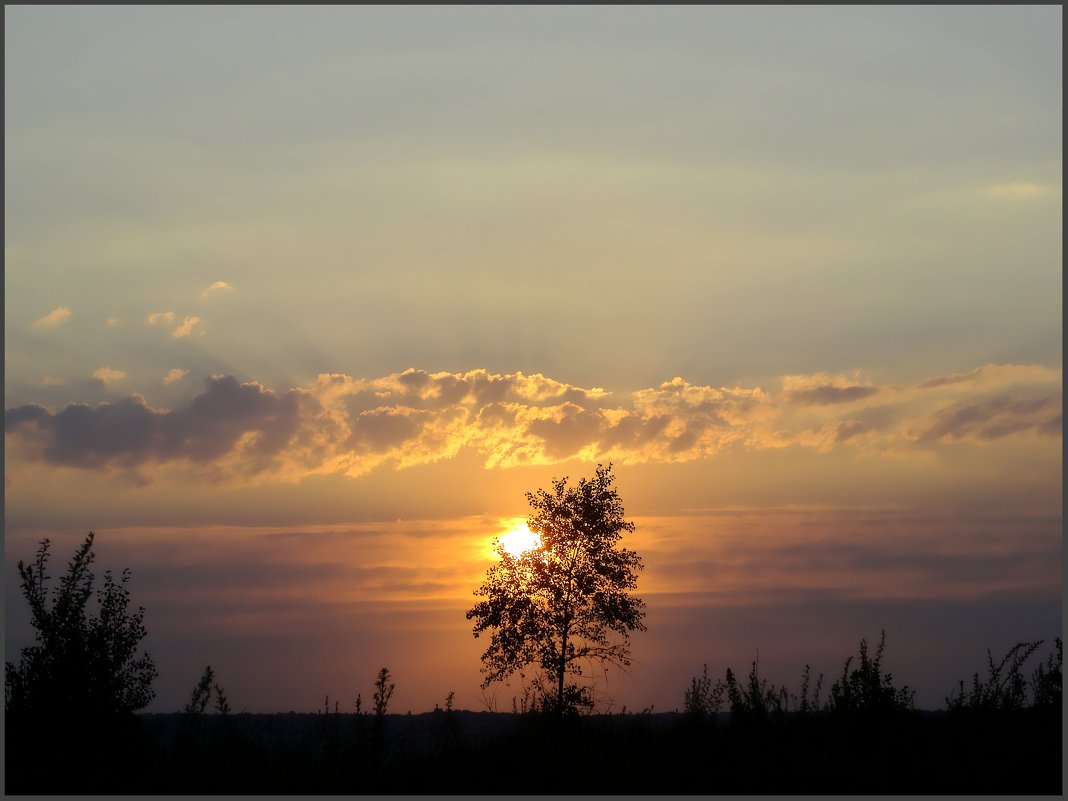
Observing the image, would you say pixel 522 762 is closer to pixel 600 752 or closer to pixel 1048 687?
pixel 600 752

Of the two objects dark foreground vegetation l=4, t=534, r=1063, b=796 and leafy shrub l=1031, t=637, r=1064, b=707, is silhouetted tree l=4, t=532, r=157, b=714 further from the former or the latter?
leafy shrub l=1031, t=637, r=1064, b=707

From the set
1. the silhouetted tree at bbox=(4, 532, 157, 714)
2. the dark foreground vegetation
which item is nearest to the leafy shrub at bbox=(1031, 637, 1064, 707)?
the dark foreground vegetation

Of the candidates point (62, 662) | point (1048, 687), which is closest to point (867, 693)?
point (1048, 687)

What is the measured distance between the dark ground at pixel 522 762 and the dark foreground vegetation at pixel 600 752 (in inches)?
1.3

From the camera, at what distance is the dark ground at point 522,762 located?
17969 millimetres

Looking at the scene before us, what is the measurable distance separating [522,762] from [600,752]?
60.8 inches

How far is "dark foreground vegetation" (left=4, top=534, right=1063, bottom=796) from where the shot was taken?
17984mm

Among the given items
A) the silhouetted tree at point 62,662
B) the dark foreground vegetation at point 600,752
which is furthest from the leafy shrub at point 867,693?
the silhouetted tree at point 62,662

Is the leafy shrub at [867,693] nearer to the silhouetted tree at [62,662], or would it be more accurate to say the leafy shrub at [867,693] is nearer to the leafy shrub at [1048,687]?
the leafy shrub at [1048,687]

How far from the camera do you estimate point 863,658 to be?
2539 cm

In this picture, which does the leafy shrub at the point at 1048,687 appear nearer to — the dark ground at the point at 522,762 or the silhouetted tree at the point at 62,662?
the dark ground at the point at 522,762

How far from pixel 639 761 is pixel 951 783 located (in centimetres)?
556

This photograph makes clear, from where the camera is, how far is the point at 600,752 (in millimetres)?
19938

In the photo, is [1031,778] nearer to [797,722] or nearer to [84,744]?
[797,722]
